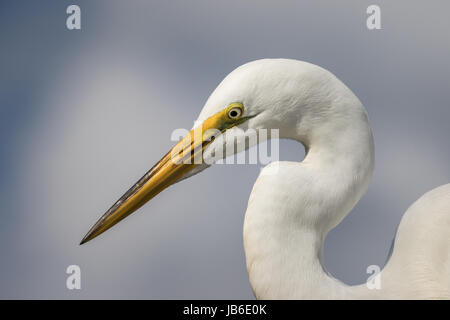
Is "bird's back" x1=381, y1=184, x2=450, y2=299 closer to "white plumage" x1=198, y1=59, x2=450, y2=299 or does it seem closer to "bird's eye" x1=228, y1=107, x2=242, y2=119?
"white plumage" x1=198, y1=59, x2=450, y2=299

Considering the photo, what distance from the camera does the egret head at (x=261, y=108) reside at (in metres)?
1.06

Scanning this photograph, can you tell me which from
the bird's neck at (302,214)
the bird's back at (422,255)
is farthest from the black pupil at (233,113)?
the bird's back at (422,255)

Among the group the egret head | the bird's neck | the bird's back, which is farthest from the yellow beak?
the bird's back

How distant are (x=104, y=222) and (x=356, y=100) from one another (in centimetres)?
67

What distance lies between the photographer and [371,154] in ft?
3.55

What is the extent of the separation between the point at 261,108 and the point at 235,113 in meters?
0.06

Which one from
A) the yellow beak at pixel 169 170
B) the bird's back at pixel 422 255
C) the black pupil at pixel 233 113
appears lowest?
the bird's back at pixel 422 255

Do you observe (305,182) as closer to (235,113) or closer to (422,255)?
(235,113)

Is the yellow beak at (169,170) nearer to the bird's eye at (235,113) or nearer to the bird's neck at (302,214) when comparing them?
the bird's eye at (235,113)

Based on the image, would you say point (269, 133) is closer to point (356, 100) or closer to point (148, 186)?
point (356, 100)

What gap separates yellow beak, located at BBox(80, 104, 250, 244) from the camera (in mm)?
1102
